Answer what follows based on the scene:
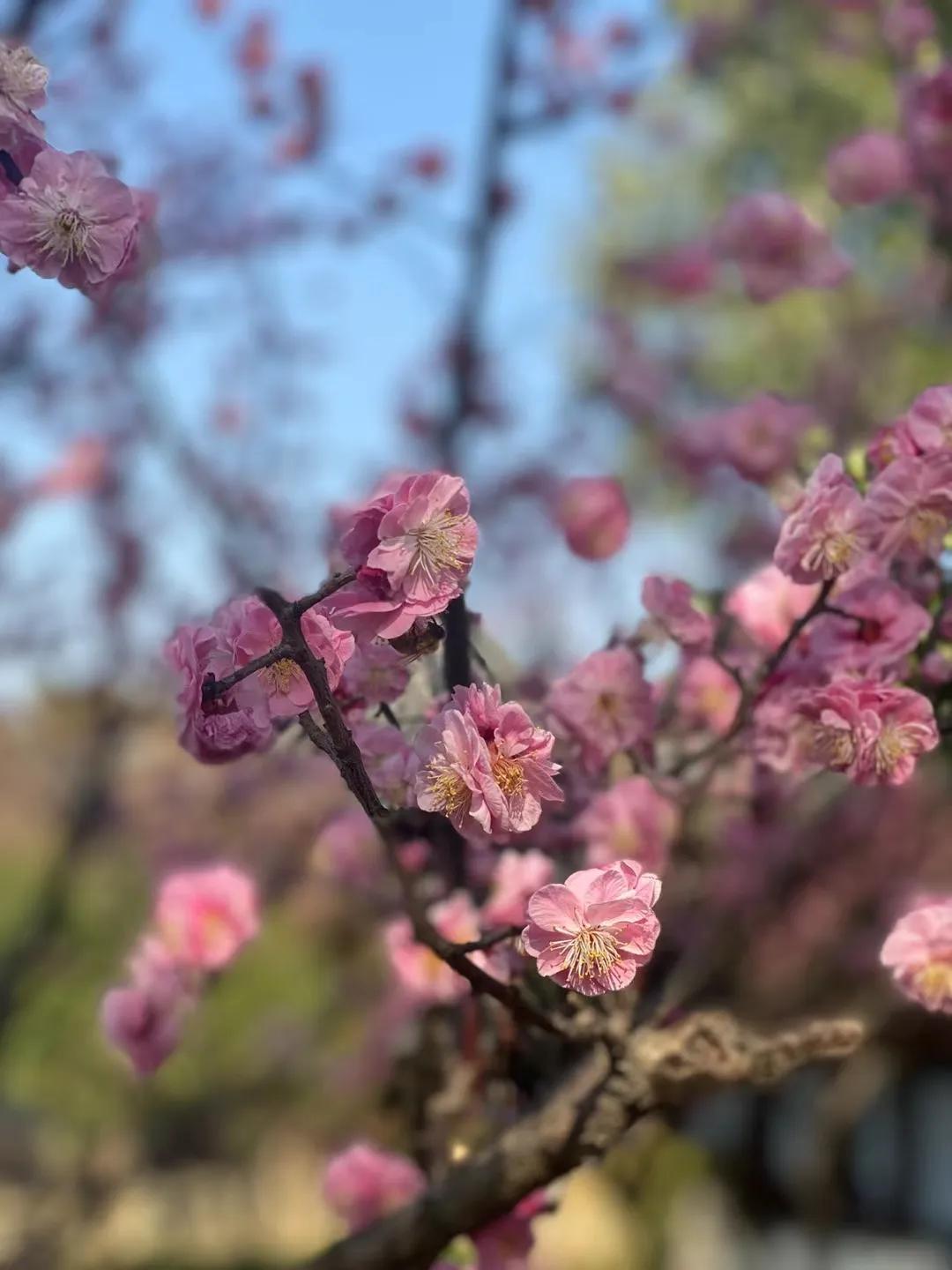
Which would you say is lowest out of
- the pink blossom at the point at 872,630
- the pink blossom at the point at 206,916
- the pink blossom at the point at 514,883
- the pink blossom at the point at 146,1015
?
the pink blossom at the point at 872,630

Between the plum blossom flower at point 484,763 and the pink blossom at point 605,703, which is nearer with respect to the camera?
the plum blossom flower at point 484,763

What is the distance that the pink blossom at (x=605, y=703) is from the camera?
1.36 metres

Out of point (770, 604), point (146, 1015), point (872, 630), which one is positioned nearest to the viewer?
point (872, 630)

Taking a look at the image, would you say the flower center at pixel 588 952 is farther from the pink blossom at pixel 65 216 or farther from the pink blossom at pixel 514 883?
the pink blossom at pixel 65 216

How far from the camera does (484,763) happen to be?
3.05 ft

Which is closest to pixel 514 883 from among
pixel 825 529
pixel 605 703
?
pixel 605 703

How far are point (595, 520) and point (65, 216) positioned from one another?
98cm

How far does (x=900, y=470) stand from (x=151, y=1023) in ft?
4.05

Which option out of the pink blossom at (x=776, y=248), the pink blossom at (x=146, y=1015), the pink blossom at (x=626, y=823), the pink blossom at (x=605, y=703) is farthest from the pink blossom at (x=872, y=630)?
the pink blossom at (x=776, y=248)

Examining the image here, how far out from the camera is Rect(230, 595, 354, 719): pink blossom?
0.94 m

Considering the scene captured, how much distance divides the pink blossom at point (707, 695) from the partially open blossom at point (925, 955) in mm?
510

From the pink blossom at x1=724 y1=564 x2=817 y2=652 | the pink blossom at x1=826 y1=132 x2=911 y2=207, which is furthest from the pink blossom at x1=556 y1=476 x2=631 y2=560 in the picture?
the pink blossom at x1=826 y1=132 x2=911 y2=207

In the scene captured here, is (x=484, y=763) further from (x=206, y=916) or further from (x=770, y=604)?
(x=206, y=916)

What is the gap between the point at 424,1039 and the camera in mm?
1749
